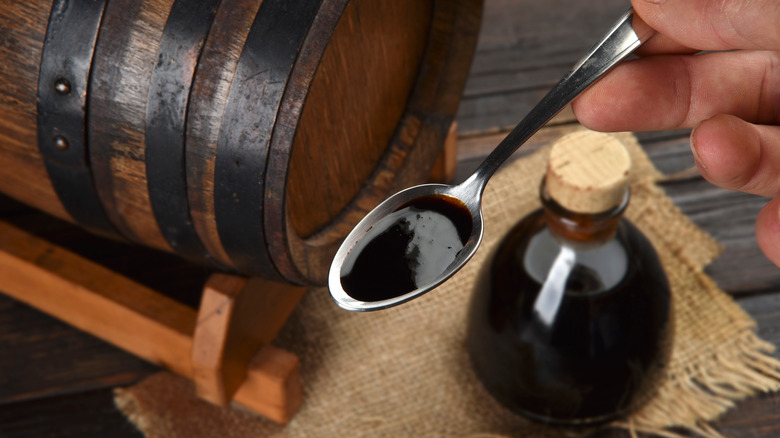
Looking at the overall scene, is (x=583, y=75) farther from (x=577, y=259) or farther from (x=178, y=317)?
(x=178, y=317)

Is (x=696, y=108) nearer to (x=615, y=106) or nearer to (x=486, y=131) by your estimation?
(x=615, y=106)

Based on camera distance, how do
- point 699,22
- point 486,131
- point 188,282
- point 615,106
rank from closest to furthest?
point 699,22 < point 615,106 < point 188,282 < point 486,131

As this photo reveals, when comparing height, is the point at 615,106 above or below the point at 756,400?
above

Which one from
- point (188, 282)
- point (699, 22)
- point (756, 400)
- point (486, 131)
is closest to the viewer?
point (699, 22)

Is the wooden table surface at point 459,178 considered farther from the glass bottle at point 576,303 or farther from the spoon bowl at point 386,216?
the spoon bowl at point 386,216

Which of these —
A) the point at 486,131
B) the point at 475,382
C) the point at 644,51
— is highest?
the point at 644,51

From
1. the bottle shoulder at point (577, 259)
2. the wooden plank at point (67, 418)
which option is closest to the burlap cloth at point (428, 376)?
the wooden plank at point (67, 418)

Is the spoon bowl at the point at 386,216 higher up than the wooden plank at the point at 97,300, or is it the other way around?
the spoon bowl at the point at 386,216

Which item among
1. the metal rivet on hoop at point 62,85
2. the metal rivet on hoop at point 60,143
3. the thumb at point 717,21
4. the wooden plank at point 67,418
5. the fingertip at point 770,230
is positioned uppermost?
the thumb at point 717,21

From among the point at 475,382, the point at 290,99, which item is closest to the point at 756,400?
the point at 475,382
